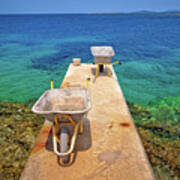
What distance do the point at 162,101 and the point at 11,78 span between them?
39.4 ft

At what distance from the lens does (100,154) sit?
4.17 m

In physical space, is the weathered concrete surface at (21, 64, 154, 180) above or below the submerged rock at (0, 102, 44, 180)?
above

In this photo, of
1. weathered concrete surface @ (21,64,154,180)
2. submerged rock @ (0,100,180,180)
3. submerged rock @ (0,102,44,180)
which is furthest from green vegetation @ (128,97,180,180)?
submerged rock @ (0,102,44,180)

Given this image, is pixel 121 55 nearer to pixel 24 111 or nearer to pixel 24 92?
pixel 24 92

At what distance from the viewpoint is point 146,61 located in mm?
17156

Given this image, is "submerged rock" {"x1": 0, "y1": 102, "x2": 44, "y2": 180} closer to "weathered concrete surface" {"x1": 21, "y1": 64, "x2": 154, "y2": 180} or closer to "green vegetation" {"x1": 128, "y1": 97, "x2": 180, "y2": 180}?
"weathered concrete surface" {"x1": 21, "y1": 64, "x2": 154, "y2": 180}

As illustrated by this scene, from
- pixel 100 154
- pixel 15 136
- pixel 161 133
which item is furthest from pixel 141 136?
pixel 15 136

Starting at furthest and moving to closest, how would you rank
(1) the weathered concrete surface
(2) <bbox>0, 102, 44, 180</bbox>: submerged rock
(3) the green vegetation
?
1. (2) <bbox>0, 102, 44, 180</bbox>: submerged rock
2. (3) the green vegetation
3. (1) the weathered concrete surface

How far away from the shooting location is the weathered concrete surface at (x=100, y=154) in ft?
12.0

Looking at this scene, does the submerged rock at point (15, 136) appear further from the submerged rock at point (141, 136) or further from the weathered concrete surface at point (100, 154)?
the weathered concrete surface at point (100, 154)

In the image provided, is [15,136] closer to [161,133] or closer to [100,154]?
[100,154]

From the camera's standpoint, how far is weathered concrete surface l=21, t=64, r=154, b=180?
367cm

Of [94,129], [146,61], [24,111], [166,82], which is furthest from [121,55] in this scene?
[94,129]

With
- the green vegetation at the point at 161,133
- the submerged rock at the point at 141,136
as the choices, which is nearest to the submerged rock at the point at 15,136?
the submerged rock at the point at 141,136
